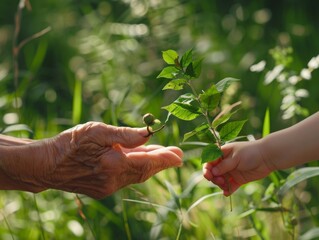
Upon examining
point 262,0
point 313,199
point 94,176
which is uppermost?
point 94,176

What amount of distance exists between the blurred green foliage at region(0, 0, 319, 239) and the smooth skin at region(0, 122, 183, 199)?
0.80 meters

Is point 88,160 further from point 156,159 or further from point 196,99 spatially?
point 196,99

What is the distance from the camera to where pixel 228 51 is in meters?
4.75

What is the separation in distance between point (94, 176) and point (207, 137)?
0.34 m

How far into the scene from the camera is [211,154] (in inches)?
75.3

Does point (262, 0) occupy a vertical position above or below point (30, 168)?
below

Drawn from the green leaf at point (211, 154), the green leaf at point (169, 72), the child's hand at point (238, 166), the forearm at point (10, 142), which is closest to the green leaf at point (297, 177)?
the child's hand at point (238, 166)

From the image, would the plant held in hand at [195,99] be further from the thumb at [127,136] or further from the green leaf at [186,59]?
the thumb at [127,136]

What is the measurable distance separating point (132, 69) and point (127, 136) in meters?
2.70

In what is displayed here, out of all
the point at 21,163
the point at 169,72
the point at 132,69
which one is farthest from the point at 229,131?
the point at 132,69

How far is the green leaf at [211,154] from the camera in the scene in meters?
1.91

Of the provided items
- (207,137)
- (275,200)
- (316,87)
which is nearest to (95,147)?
(207,137)

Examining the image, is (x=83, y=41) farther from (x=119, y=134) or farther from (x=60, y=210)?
(x=119, y=134)

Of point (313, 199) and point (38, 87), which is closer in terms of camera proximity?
point (313, 199)
